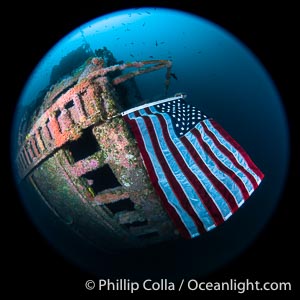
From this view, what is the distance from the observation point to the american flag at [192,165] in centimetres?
559

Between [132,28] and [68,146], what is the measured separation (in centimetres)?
307

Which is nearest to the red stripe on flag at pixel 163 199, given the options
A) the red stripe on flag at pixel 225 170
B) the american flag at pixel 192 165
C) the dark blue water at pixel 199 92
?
the american flag at pixel 192 165

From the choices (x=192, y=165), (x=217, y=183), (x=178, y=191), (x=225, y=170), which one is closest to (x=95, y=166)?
(x=178, y=191)

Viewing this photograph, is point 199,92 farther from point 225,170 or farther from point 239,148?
point 225,170

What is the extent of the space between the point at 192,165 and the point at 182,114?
120 cm

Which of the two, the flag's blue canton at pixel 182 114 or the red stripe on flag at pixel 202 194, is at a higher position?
the flag's blue canton at pixel 182 114

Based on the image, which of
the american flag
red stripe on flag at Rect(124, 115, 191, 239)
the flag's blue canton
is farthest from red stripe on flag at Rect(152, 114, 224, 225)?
the flag's blue canton

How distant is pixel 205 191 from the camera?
5.59 metres

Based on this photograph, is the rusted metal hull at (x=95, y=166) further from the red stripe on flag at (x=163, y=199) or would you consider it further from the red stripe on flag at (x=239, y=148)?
the red stripe on flag at (x=239, y=148)

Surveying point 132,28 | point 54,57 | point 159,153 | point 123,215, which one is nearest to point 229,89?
point 159,153

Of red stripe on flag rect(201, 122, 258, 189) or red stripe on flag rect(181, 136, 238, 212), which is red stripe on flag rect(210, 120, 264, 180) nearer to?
red stripe on flag rect(201, 122, 258, 189)

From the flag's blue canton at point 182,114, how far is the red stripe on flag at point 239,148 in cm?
37

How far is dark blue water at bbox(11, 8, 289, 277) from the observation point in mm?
6211

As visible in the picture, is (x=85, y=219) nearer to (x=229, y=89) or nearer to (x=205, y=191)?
(x=205, y=191)
